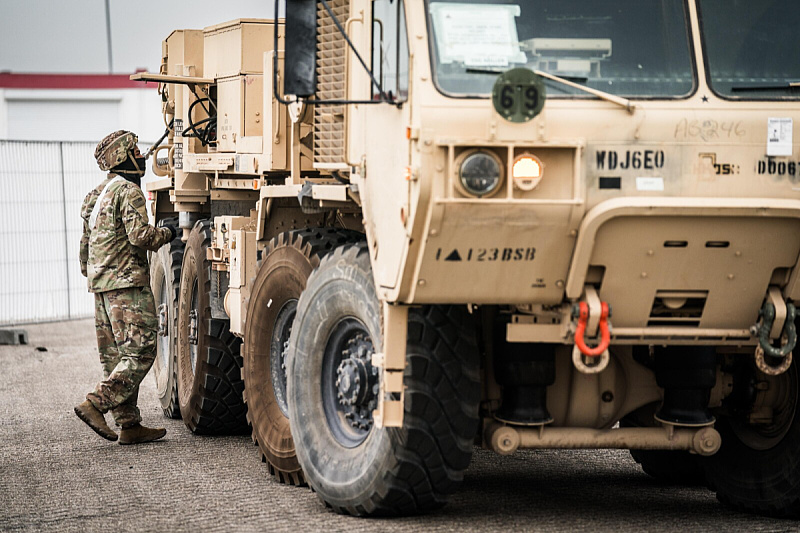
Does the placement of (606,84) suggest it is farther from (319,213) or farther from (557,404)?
(319,213)

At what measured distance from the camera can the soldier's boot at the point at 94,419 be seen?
908cm

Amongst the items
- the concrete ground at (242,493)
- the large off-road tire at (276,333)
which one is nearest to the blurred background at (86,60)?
the concrete ground at (242,493)

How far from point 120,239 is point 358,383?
328 centimetres

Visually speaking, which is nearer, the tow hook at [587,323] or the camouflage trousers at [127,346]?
the tow hook at [587,323]

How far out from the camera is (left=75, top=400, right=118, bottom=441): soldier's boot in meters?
9.08

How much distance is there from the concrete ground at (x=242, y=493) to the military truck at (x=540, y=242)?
243 mm

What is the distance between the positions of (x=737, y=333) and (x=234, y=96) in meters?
4.44

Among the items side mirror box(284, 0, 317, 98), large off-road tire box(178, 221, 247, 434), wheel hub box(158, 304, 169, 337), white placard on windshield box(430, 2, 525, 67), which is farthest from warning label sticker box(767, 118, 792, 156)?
wheel hub box(158, 304, 169, 337)

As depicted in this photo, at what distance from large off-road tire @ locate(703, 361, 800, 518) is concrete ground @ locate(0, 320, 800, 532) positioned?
0.33 ft

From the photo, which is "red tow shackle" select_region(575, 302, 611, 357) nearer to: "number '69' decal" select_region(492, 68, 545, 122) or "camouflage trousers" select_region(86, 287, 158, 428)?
"number '69' decal" select_region(492, 68, 545, 122)

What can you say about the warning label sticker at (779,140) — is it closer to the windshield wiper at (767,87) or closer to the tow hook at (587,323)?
the windshield wiper at (767,87)

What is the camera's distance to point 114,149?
9.34 m

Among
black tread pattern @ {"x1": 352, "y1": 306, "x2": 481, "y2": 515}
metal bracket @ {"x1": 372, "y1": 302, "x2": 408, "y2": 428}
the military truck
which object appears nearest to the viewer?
the military truck

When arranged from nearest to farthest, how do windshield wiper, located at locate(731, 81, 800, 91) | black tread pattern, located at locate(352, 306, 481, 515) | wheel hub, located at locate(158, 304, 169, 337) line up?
windshield wiper, located at locate(731, 81, 800, 91) < black tread pattern, located at locate(352, 306, 481, 515) < wheel hub, located at locate(158, 304, 169, 337)
